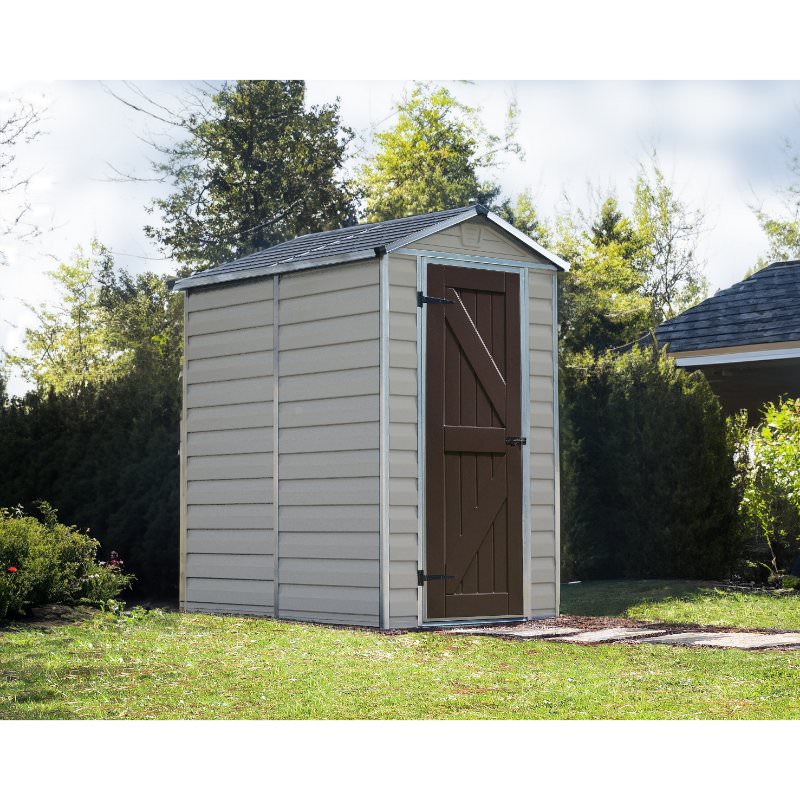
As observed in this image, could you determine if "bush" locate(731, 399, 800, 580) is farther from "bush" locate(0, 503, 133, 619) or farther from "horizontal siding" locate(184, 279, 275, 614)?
"bush" locate(0, 503, 133, 619)

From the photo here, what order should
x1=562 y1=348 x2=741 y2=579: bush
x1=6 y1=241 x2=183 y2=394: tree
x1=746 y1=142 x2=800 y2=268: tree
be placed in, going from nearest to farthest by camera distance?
x1=562 y1=348 x2=741 y2=579: bush
x1=6 y1=241 x2=183 y2=394: tree
x1=746 y1=142 x2=800 y2=268: tree

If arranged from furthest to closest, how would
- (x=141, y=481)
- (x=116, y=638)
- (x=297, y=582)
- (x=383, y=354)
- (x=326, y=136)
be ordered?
(x=326, y=136) < (x=141, y=481) < (x=297, y=582) < (x=383, y=354) < (x=116, y=638)

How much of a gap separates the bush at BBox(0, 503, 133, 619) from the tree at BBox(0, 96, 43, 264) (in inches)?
443

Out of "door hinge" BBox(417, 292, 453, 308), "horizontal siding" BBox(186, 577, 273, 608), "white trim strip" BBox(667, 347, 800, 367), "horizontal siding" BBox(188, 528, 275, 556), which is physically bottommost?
"horizontal siding" BBox(186, 577, 273, 608)

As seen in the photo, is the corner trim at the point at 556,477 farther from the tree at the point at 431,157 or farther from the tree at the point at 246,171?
the tree at the point at 431,157

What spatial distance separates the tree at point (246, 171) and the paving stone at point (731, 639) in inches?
629

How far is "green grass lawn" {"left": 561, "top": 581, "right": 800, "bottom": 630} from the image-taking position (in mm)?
9133

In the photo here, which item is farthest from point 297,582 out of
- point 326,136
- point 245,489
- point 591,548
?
point 326,136

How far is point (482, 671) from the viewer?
6.47 metres

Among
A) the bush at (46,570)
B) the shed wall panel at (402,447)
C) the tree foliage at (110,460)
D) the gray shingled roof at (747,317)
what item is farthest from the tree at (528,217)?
the bush at (46,570)

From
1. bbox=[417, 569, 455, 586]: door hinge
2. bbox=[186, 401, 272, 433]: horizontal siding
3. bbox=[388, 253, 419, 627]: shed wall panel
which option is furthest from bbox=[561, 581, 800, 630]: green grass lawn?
bbox=[186, 401, 272, 433]: horizontal siding

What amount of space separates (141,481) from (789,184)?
2230cm

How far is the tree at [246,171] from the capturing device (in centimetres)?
2297

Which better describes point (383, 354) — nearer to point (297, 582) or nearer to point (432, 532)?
point (432, 532)
